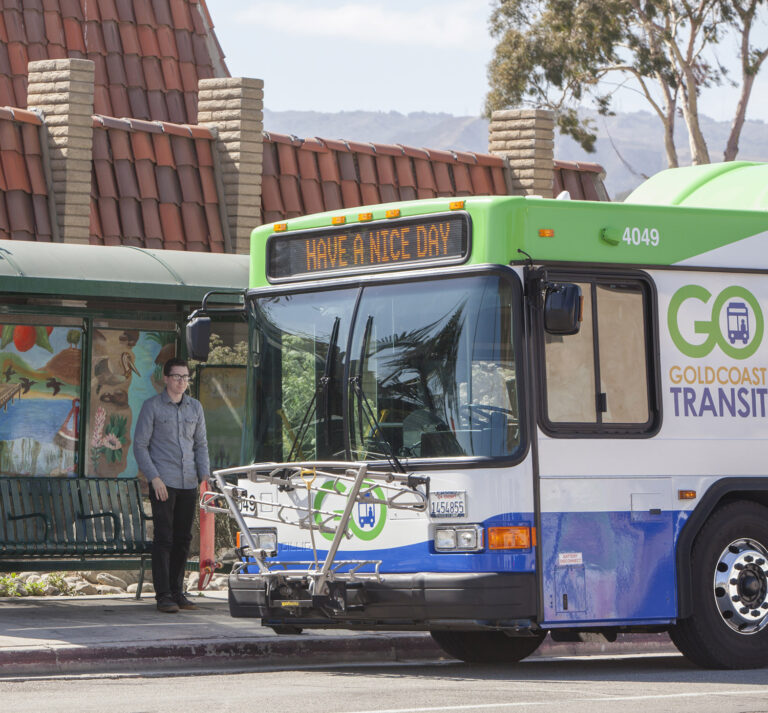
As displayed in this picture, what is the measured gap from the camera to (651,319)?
34.5ft

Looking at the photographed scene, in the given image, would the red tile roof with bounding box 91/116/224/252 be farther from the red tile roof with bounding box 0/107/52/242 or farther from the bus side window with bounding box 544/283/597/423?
the bus side window with bounding box 544/283/597/423

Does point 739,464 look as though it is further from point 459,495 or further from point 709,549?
point 459,495

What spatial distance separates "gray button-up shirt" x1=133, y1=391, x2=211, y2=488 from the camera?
43.6 ft

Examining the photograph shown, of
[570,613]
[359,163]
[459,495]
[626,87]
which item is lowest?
[570,613]

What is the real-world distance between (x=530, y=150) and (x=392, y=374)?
39.6ft

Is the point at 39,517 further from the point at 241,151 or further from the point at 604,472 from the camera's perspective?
the point at 241,151

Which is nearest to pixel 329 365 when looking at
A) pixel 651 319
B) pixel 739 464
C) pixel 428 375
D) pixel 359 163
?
pixel 428 375

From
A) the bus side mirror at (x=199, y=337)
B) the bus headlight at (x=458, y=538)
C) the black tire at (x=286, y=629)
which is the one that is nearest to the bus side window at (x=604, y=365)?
the bus headlight at (x=458, y=538)

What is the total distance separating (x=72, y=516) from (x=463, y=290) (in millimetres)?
5388

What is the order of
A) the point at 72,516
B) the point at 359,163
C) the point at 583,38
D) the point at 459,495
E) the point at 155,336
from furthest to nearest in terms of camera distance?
1. the point at 583,38
2. the point at 359,163
3. the point at 155,336
4. the point at 72,516
5. the point at 459,495

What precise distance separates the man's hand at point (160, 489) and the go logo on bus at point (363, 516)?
3107 millimetres

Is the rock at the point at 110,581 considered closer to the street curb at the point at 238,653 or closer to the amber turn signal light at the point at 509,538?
the street curb at the point at 238,653

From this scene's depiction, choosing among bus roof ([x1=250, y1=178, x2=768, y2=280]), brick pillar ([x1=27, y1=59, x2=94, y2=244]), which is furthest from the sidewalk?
brick pillar ([x1=27, y1=59, x2=94, y2=244])

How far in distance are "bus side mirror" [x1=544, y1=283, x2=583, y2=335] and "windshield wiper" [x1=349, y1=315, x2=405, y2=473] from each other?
4.02 ft
